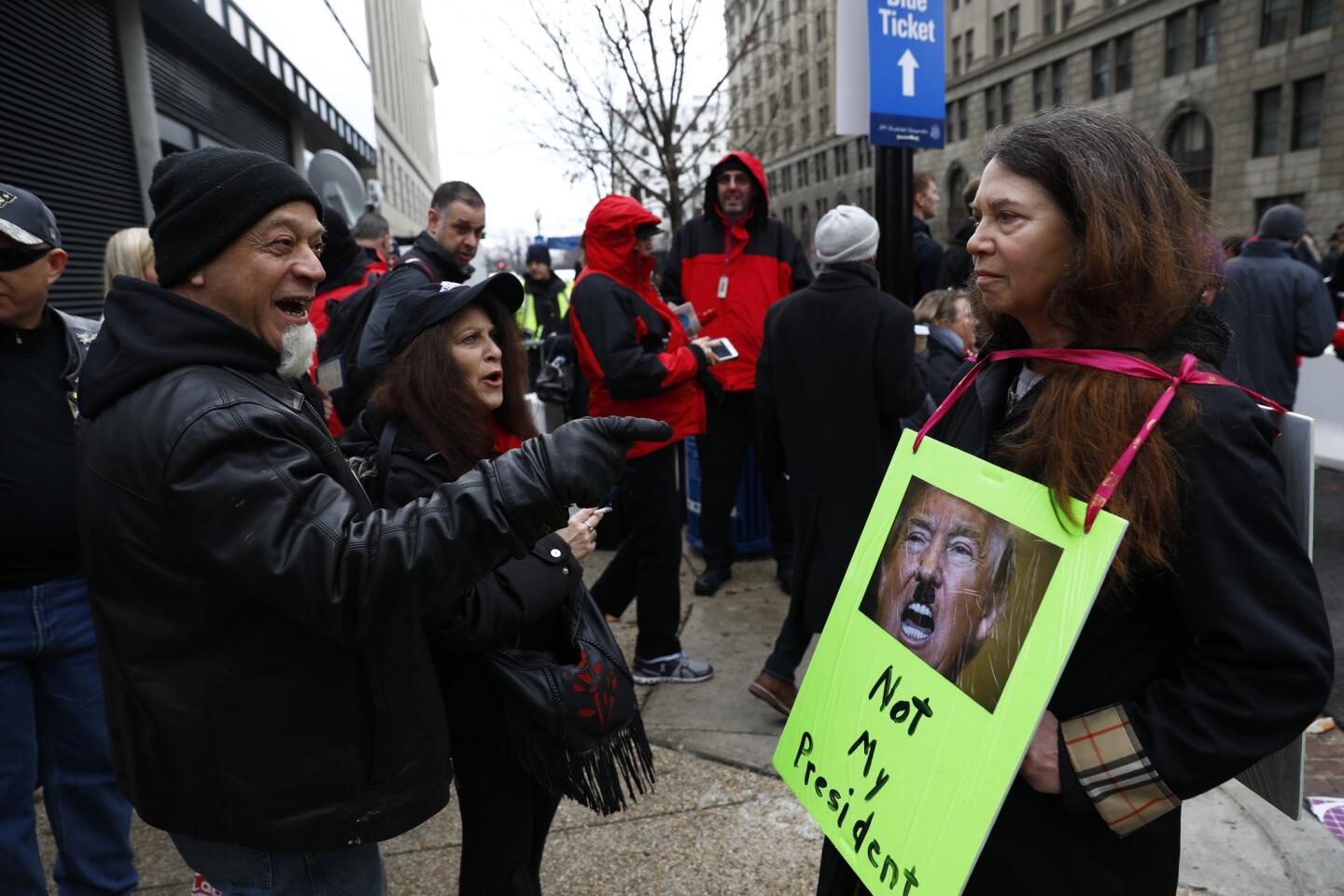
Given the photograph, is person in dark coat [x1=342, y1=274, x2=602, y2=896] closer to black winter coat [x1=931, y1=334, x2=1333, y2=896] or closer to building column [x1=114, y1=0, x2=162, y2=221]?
black winter coat [x1=931, y1=334, x2=1333, y2=896]

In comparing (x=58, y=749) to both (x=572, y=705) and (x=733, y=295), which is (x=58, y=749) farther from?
(x=733, y=295)

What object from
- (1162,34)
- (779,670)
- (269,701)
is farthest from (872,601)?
(1162,34)

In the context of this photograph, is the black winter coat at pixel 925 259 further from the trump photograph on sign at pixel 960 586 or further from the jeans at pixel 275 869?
the jeans at pixel 275 869

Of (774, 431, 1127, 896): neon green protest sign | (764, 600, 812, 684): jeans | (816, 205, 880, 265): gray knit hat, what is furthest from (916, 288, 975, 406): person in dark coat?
(774, 431, 1127, 896): neon green protest sign

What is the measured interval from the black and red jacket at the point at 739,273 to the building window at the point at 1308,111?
27761 mm

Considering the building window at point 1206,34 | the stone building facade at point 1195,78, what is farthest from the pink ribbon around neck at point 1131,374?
the building window at point 1206,34

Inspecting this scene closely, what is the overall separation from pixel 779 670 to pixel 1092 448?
110 inches

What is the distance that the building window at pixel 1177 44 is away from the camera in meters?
30.5

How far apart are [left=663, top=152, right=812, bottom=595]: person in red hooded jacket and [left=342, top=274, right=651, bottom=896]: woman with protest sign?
309 cm

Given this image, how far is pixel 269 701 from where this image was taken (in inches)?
60.7

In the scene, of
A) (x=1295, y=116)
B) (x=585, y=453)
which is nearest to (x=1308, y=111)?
(x=1295, y=116)

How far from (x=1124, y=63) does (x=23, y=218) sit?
127 ft

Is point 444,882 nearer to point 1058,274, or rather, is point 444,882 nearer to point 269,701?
point 269,701

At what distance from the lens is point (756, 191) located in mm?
5211
